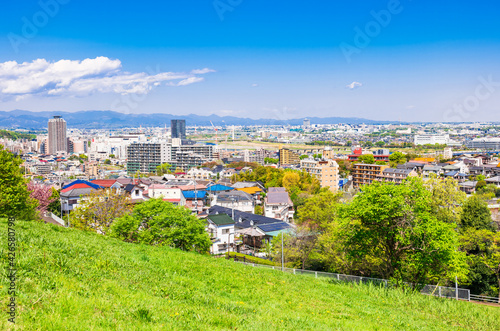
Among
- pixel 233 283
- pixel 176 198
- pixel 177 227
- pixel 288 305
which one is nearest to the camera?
pixel 288 305

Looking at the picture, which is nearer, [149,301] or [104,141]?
[149,301]

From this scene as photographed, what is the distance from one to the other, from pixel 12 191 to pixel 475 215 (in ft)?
87.5

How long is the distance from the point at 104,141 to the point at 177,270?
7522 inches

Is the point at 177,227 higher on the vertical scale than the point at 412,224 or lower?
lower

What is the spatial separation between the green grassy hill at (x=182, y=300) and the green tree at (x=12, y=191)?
7361 mm

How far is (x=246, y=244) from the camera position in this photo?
104 feet

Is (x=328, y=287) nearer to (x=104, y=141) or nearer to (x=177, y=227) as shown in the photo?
(x=177, y=227)

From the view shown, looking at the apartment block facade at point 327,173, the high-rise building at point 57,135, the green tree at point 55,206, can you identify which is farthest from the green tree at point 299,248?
the high-rise building at point 57,135

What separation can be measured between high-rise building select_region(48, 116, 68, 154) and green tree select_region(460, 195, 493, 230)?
6534 inches

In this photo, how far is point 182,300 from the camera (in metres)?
6.58

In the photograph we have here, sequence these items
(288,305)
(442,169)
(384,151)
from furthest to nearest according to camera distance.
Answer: (384,151)
(442,169)
(288,305)

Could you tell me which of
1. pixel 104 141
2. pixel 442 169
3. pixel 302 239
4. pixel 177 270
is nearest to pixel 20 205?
pixel 177 270

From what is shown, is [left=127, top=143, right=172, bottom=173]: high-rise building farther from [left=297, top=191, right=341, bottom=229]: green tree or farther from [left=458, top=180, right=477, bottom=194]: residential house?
[left=297, top=191, right=341, bottom=229]: green tree

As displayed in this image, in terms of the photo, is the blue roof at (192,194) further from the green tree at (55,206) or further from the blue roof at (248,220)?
the green tree at (55,206)
